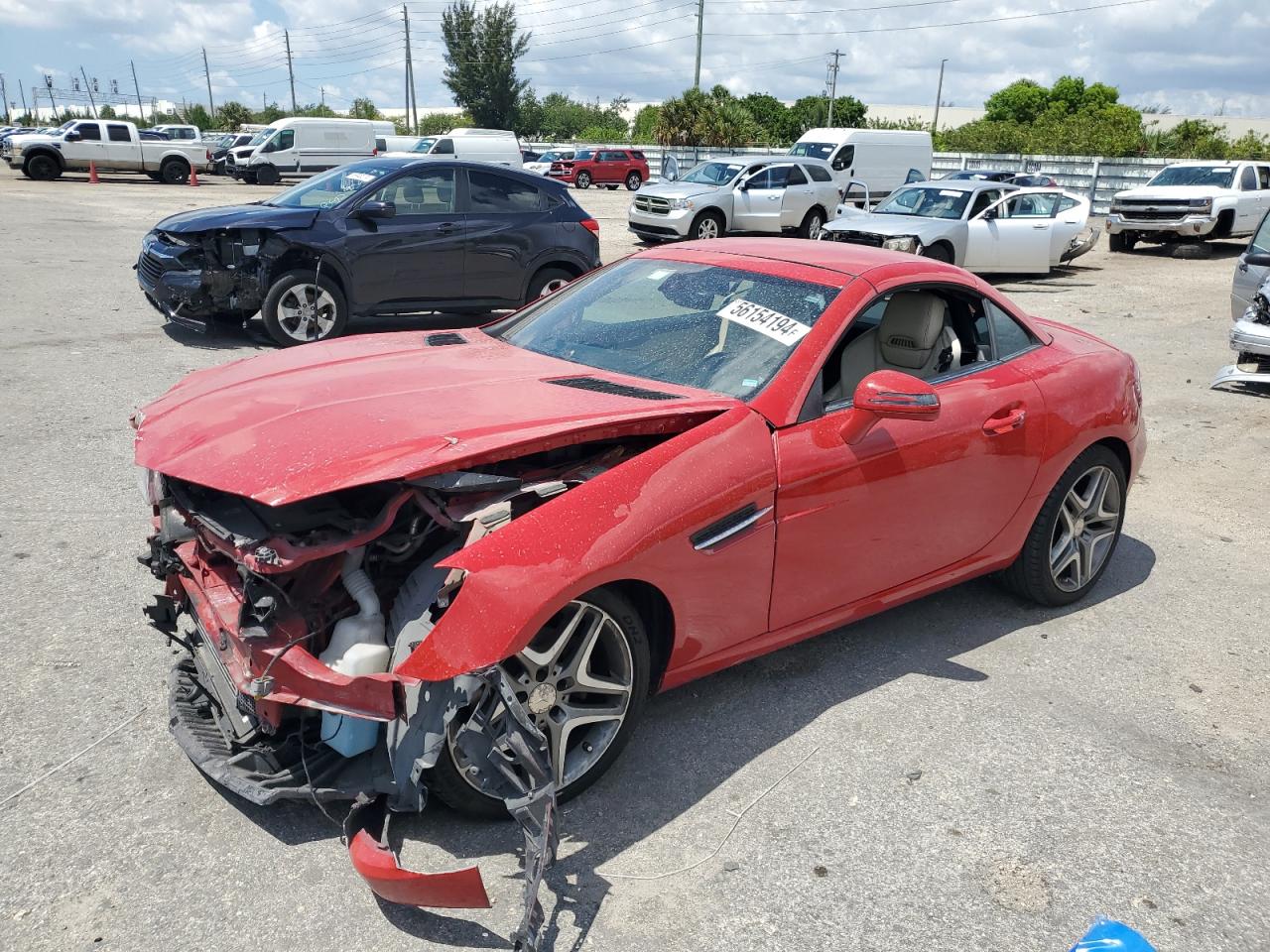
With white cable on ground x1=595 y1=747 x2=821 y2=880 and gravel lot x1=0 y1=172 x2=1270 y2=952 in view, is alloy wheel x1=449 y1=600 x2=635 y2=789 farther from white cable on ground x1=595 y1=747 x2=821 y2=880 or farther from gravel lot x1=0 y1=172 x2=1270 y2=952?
white cable on ground x1=595 y1=747 x2=821 y2=880

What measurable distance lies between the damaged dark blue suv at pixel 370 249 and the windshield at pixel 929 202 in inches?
313

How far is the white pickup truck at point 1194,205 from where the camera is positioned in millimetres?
20812

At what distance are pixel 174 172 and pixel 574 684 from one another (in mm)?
36989

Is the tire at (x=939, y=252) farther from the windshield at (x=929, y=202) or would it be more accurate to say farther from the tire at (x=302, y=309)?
the tire at (x=302, y=309)

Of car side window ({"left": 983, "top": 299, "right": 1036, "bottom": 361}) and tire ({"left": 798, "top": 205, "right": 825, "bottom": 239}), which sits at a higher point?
car side window ({"left": 983, "top": 299, "right": 1036, "bottom": 361})

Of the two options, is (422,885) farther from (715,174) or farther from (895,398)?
(715,174)

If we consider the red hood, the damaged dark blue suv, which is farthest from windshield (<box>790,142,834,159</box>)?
the red hood

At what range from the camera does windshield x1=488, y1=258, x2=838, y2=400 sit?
144 inches

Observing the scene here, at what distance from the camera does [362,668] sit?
2.75 m

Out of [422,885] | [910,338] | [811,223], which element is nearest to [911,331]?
[910,338]

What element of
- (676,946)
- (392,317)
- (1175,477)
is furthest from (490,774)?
(392,317)

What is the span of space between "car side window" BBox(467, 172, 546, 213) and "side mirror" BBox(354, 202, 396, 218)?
99 centimetres

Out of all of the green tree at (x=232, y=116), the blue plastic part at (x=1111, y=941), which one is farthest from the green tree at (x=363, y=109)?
the blue plastic part at (x=1111, y=941)

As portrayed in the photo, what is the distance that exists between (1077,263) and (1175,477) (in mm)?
15067
